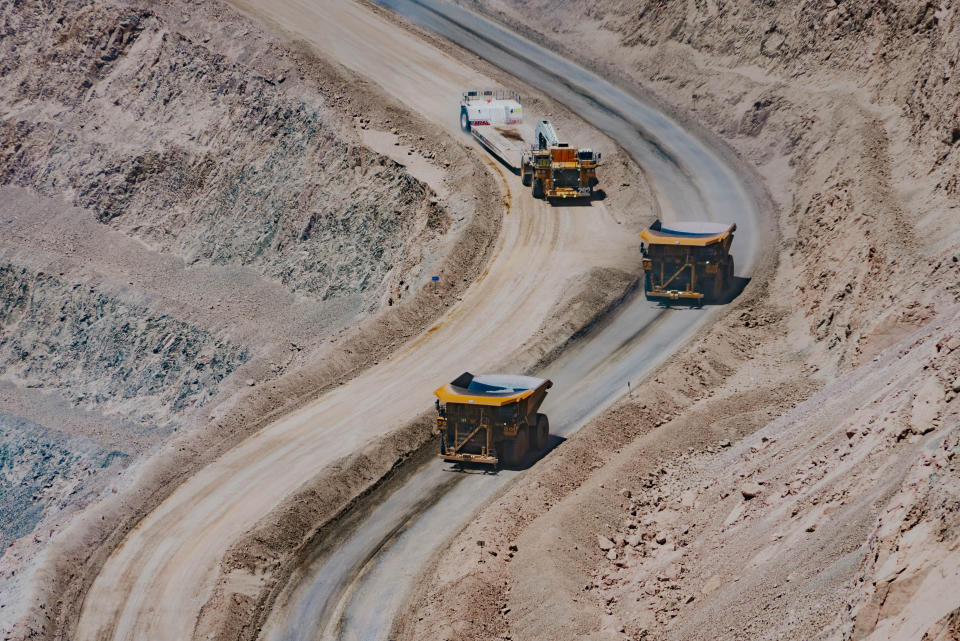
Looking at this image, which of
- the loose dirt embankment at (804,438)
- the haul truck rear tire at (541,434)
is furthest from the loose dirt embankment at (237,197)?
the loose dirt embankment at (804,438)

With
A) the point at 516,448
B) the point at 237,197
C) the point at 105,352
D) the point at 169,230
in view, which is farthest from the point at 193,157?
the point at 516,448

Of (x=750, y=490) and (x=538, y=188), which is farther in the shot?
(x=538, y=188)

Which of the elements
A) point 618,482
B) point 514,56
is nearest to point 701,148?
point 514,56

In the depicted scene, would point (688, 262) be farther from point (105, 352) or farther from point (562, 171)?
point (105, 352)

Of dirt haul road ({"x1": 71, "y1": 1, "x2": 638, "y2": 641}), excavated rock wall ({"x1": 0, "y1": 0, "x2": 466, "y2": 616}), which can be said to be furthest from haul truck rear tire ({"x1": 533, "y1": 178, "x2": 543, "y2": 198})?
excavated rock wall ({"x1": 0, "y1": 0, "x2": 466, "y2": 616})

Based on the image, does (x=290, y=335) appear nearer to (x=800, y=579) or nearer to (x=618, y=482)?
(x=618, y=482)

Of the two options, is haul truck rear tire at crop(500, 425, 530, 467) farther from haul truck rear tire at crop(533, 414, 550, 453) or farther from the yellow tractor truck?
the yellow tractor truck
